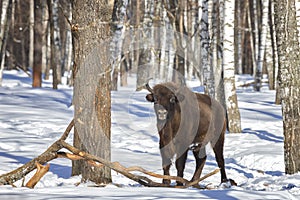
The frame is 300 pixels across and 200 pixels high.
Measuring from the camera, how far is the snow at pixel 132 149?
5586 mm

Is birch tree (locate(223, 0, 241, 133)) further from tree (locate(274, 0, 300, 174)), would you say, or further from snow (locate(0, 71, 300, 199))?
tree (locate(274, 0, 300, 174))

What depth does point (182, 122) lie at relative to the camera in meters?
8.22

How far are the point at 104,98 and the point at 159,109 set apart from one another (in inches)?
41.8

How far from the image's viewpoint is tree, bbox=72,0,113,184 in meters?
7.10

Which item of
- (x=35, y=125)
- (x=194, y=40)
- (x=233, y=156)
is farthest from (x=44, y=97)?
(x=194, y=40)

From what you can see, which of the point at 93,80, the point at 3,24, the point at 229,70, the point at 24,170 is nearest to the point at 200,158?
the point at 93,80

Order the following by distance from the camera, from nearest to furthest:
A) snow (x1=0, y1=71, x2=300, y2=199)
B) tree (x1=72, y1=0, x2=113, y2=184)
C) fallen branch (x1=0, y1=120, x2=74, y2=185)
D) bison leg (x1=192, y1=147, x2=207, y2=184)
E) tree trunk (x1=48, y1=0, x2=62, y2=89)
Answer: snow (x1=0, y1=71, x2=300, y2=199)
fallen branch (x1=0, y1=120, x2=74, y2=185)
tree (x1=72, y1=0, x2=113, y2=184)
bison leg (x1=192, y1=147, x2=207, y2=184)
tree trunk (x1=48, y1=0, x2=62, y2=89)

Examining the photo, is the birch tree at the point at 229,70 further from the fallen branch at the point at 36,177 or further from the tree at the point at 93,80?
the fallen branch at the point at 36,177

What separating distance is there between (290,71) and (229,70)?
5634 millimetres

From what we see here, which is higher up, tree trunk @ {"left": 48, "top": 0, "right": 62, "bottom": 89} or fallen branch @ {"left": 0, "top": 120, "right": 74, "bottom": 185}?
tree trunk @ {"left": 48, "top": 0, "right": 62, "bottom": 89}

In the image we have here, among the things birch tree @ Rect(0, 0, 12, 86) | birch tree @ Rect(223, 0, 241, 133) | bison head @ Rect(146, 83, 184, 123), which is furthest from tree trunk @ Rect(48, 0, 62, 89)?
bison head @ Rect(146, 83, 184, 123)

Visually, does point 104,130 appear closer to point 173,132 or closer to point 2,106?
point 173,132

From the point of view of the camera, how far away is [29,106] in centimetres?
1825

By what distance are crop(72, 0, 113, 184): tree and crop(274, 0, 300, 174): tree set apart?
2.58 metres
